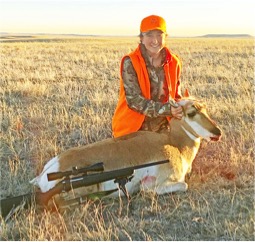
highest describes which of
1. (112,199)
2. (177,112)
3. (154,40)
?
(154,40)

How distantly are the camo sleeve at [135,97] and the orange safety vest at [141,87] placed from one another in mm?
60

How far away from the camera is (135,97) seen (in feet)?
19.5

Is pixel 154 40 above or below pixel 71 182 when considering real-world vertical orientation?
above

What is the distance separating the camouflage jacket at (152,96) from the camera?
5.74m

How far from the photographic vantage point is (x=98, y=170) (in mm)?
4762

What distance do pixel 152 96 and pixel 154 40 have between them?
30.3 inches

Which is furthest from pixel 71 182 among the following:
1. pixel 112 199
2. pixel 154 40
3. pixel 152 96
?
pixel 154 40

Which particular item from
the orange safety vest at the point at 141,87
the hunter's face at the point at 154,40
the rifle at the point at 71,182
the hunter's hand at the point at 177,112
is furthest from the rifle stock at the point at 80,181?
the hunter's face at the point at 154,40

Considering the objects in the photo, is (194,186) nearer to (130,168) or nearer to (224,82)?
(130,168)

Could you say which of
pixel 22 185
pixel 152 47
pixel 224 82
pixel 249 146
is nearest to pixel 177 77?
pixel 152 47

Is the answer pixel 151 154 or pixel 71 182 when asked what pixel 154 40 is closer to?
pixel 151 154

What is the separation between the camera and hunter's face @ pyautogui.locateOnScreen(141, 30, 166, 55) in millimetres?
5875

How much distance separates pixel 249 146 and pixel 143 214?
2598 mm

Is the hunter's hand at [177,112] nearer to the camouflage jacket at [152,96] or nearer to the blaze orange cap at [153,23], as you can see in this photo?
the camouflage jacket at [152,96]
